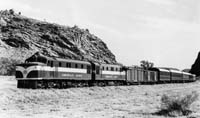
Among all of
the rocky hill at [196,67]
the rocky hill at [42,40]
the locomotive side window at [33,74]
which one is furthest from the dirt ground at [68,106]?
the rocky hill at [196,67]

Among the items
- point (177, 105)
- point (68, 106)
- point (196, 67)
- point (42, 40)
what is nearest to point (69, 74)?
point (68, 106)

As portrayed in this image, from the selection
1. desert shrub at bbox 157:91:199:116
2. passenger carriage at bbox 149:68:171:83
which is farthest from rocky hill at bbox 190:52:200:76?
desert shrub at bbox 157:91:199:116

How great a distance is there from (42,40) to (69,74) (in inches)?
2447

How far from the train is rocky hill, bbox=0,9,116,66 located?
3505 cm

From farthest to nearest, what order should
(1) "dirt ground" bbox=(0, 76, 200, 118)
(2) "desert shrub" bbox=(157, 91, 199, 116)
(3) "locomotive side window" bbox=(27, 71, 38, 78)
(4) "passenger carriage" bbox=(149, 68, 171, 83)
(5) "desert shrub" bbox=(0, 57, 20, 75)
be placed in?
(5) "desert shrub" bbox=(0, 57, 20, 75)
(4) "passenger carriage" bbox=(149, 68, 171, 83)
(3) "locomotive side window" bbox=(27, 71, 38, 78)
(2) "desert shrub" bbox=(157, 91, 199, 116)
(1) "dirt ground" bbox=(0, 76, 200, 118)

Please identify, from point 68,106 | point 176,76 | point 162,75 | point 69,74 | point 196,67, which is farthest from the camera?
point 196,67

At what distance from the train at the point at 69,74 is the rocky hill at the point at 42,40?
115ft

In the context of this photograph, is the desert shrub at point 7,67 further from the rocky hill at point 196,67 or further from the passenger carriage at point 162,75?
the rocky hill at point 196,67

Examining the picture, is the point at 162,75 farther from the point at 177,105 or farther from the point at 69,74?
the point at 177,105

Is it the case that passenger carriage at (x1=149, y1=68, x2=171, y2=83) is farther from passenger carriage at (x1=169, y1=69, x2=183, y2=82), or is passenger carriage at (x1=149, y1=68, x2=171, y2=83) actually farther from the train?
the train

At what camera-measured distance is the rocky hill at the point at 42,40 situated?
81250 millimetres

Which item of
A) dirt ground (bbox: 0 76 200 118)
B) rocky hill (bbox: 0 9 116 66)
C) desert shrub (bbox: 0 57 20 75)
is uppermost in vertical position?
rocky hill (bbox: 0 9 116 66)

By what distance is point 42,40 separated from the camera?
3597 inches

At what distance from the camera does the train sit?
87.4 feet
